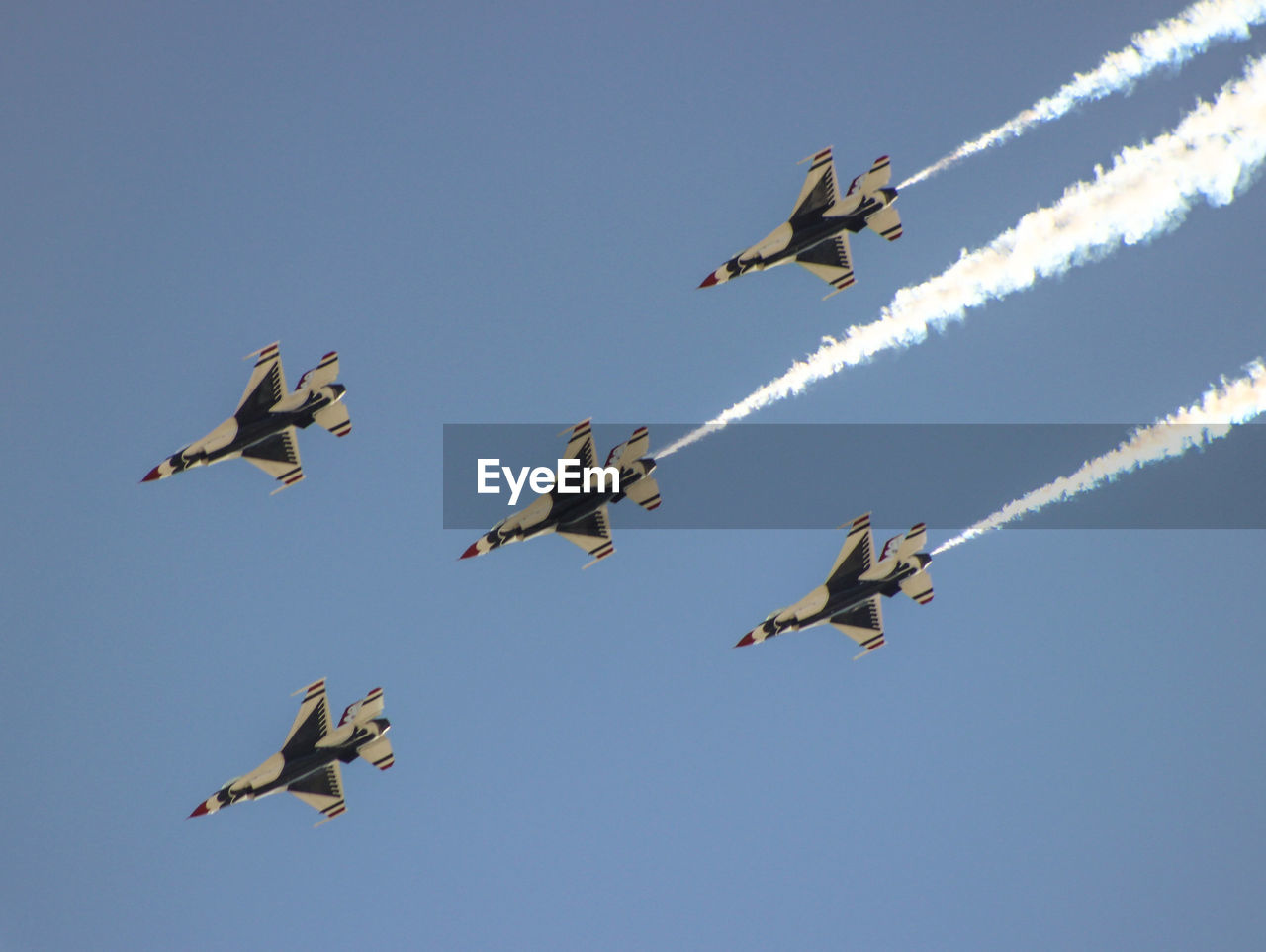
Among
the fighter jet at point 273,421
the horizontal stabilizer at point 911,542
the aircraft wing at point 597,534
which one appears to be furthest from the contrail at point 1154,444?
the fighter jet at point 273,421

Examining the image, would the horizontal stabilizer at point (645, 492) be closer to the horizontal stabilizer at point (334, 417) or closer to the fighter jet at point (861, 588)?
the fighter jet at point (861, 588)

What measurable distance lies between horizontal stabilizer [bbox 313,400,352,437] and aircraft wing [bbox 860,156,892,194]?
2283 centimetres

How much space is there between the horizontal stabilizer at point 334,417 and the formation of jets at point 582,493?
4 cm

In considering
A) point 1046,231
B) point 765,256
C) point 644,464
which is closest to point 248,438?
point 644,464

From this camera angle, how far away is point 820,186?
67750 mm

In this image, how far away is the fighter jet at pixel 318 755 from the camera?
2697 inches

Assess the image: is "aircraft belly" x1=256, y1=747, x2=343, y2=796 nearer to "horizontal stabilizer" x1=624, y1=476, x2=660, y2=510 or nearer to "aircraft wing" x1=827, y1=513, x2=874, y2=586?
"horizontal stabilizer" x1=624, y1=476, x2=660, y2=510

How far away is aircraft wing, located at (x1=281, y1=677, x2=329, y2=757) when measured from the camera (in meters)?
69.2

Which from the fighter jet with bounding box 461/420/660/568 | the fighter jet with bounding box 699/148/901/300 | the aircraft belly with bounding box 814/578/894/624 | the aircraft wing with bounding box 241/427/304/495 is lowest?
the aircraft belly with bounding box 814/578/894/624

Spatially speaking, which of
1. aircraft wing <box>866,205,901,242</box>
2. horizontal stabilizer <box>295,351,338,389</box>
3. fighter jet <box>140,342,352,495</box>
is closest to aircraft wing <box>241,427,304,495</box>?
fighter jet <box>140,342,352,495</box>

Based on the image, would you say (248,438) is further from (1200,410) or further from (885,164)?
(1200,410)

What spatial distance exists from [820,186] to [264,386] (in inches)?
954

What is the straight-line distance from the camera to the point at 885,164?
66438 millimetres

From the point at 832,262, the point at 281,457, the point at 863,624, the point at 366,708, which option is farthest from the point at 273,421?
the point at 863,624
